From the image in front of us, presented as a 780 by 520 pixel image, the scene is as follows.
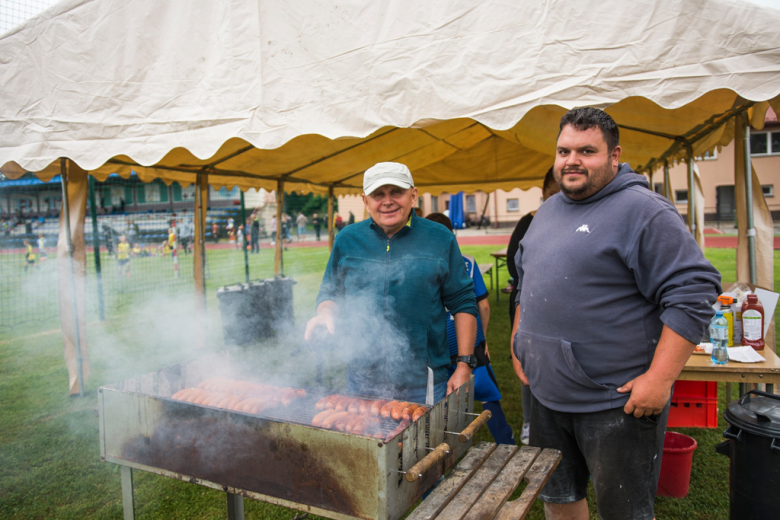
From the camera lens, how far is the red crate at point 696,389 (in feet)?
9.45

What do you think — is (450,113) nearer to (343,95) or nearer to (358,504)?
(343,95)

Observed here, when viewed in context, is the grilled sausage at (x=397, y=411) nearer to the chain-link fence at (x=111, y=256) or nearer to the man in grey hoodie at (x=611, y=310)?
the man in grey hoodie at (x=611, y=310)

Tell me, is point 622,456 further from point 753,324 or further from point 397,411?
point 753,324

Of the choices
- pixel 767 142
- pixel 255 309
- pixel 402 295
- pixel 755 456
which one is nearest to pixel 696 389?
pixel 755 456

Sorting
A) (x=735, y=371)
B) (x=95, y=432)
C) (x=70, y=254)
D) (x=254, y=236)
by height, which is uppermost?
(x=254, y=236)

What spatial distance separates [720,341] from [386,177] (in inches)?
85.3

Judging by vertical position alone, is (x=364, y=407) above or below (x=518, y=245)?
below

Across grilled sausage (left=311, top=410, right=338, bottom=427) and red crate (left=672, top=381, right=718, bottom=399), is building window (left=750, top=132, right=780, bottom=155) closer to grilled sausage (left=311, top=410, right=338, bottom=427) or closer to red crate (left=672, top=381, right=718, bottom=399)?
red crate (left=672, top=381, right=718, bottom=399)

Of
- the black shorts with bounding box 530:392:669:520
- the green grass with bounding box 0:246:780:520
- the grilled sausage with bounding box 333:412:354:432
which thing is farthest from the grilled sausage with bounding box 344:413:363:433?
the green grass with bounding box 0:246:780:520

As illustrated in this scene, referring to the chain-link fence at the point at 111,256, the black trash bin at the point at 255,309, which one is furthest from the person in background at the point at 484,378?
the chain-link fence at the point at 111,256

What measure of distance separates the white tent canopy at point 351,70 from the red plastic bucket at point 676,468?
2134 millimetres

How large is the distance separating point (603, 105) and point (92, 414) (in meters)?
5.33

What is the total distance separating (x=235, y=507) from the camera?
2.48 metres

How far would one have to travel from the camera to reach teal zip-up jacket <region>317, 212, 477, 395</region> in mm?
2434
